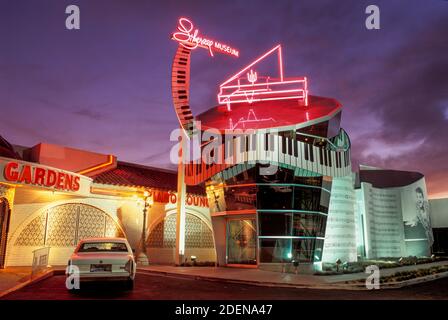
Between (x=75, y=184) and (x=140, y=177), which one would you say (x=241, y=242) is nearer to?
(x=75, y=184)

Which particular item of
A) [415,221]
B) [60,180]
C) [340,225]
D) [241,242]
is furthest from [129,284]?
[415,221]

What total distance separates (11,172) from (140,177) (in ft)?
36.3

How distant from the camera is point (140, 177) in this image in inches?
1106

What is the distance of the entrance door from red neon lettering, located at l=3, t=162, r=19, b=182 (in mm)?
11353

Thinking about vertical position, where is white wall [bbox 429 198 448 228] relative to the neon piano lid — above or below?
below

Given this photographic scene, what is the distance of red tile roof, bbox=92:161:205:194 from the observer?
25609mm

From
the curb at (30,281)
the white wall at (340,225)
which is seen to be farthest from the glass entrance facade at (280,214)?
the curb at (30,281)

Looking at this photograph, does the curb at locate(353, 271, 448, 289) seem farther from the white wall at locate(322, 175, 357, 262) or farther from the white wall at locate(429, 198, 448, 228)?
the white wall at locate(429, 198, 448, 228)

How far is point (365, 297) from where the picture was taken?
11031 millimetres

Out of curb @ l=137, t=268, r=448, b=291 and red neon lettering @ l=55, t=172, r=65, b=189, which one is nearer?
curb @ l=137, t=268, r=448, b=291

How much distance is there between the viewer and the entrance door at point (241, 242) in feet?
68.2

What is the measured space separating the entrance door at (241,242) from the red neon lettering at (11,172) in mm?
11353

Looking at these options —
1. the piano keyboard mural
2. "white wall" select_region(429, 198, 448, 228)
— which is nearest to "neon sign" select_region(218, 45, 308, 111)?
the piano keyboard mural

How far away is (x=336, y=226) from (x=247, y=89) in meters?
10.5
